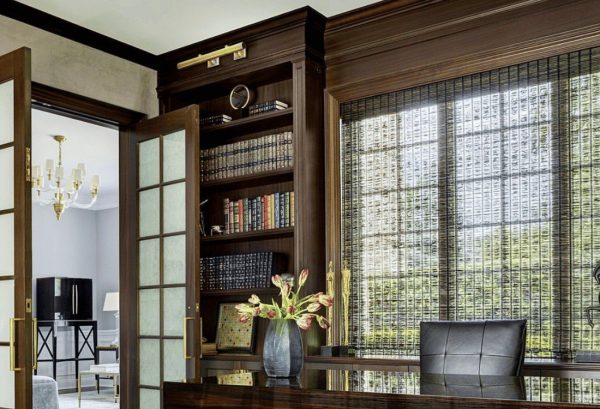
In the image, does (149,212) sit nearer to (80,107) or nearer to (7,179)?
(80,107)

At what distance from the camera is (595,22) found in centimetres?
358

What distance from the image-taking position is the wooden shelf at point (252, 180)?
4512mm

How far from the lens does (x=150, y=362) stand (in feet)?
15.6

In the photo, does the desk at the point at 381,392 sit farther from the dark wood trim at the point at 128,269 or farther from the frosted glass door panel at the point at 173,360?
the dark wood trim at the point at 128,269

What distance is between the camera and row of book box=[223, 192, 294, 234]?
4496 mm

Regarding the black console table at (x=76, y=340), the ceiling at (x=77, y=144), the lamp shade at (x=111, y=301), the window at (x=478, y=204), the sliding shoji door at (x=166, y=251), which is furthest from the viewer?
the black console table at (x=76, y=340)

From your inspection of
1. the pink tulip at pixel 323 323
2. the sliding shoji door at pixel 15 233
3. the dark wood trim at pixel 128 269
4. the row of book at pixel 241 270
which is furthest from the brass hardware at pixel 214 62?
the pink tulip at pixel 323 323

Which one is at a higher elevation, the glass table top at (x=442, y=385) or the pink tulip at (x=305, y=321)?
the pink tulip at (x=305, y=321)

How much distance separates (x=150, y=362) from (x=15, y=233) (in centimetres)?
152

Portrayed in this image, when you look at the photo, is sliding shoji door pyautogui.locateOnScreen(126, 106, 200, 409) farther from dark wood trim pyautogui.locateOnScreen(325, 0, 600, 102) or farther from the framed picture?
dark wood trim pyautogui.locateOnScreen(325, 0, 600, 102)

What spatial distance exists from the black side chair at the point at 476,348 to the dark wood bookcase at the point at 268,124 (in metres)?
1.21

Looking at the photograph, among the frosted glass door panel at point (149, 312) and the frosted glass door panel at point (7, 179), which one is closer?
the frosted glass door panel at point (7, 179)

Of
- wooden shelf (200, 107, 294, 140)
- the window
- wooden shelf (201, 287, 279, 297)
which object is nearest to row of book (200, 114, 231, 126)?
wooden shelf (200, 107, 294, 140)

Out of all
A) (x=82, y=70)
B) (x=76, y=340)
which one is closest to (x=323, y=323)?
(x=82, y=70)
